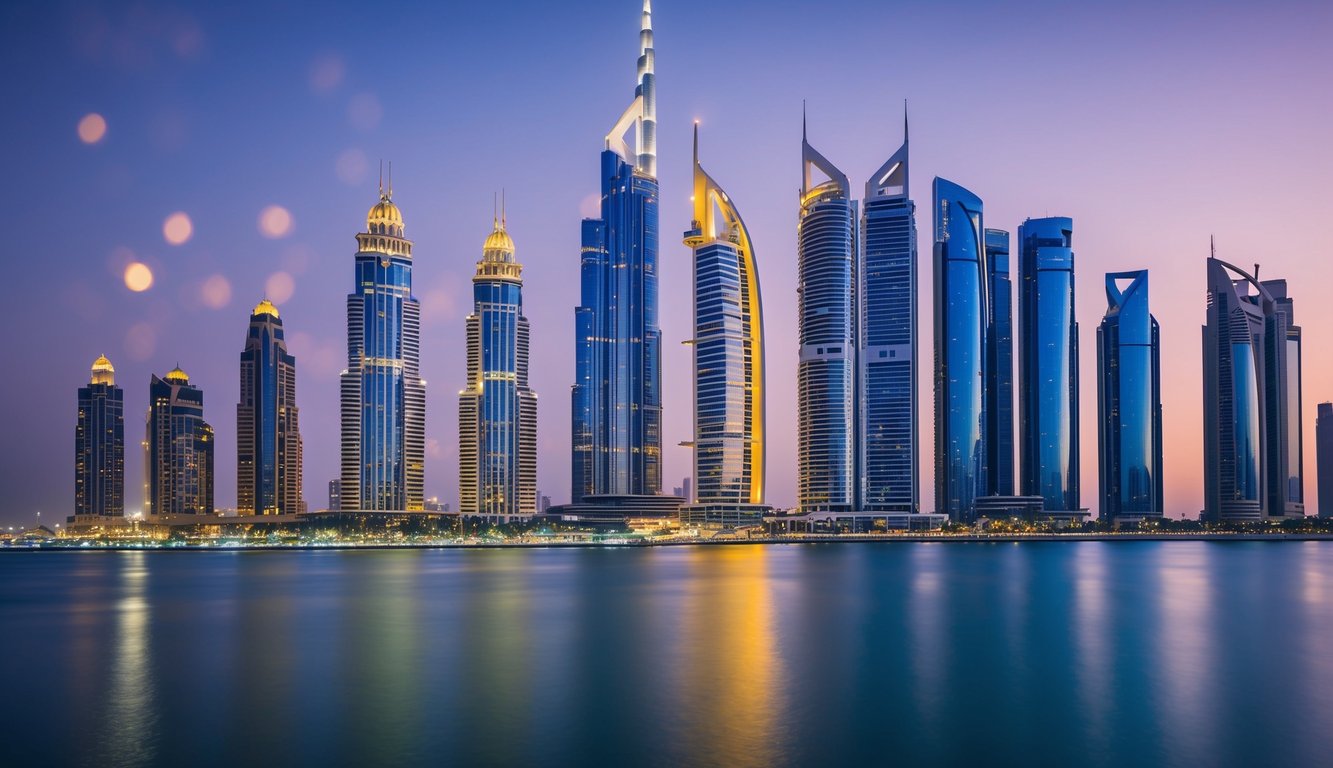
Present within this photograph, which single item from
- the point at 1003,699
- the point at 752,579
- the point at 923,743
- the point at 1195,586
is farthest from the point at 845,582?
the point at 923,743

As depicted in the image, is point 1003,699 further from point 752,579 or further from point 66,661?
point 752,579

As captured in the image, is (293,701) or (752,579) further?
(752,579)

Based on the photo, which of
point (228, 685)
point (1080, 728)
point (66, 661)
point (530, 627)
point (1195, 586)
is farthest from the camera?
point (1195, 586)

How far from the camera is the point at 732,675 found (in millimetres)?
53688

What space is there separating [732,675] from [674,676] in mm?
3030

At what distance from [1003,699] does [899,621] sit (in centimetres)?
2816

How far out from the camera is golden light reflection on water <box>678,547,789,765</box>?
39938 millimetres

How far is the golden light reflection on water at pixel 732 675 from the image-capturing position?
3994cm

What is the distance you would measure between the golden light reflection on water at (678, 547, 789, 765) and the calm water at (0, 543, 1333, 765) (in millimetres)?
215

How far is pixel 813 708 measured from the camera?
45.5 metres

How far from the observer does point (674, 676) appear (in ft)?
176

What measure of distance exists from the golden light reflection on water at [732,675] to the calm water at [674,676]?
215 mm

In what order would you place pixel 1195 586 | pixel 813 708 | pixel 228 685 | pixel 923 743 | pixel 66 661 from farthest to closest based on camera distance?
pixel 1195 586 → pixel 66 661 → pixel 228 685 → pixel 813 708 → pixel 923 743

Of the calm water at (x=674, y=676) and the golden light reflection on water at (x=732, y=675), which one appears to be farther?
the golden light reflection on water at (x=732, y=675)
